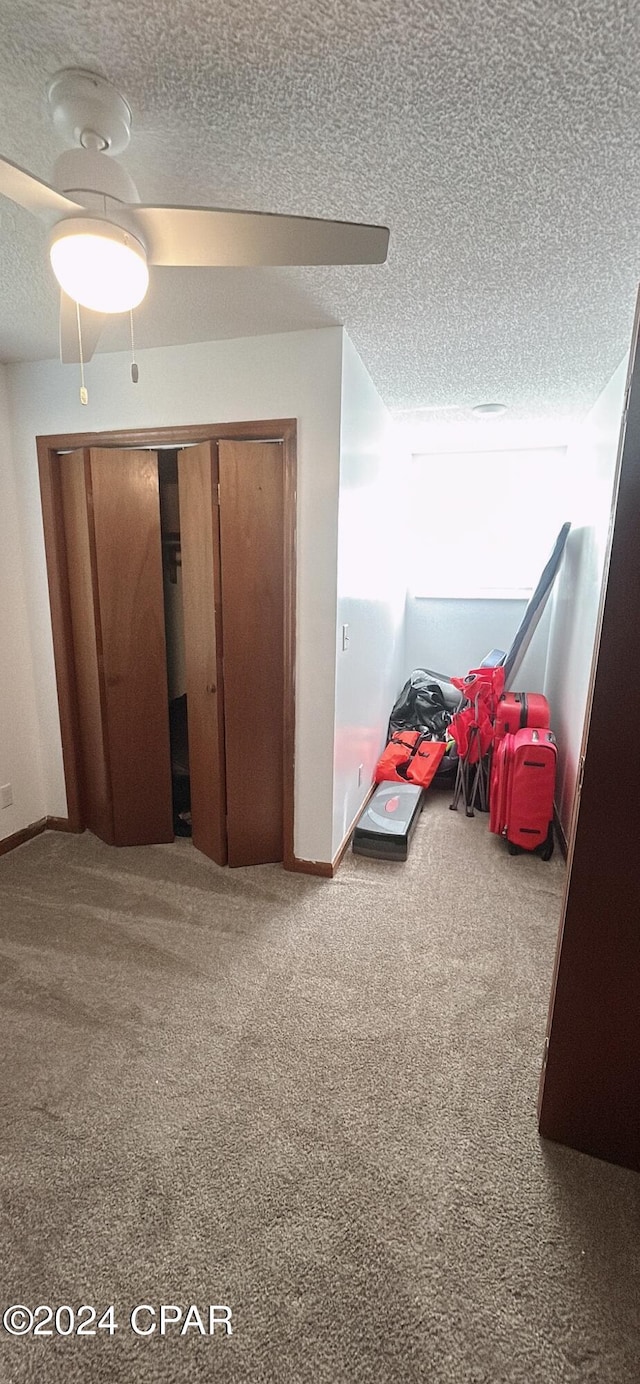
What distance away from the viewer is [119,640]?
2.72 m

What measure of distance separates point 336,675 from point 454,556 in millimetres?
2598

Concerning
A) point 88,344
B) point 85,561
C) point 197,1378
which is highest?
point 88,344

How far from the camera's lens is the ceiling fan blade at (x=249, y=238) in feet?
3.42

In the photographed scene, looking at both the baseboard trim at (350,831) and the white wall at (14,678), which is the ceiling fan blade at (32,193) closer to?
the white wall at (14,678)

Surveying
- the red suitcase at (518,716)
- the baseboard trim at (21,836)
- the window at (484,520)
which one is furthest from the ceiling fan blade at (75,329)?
the window at (484,520)

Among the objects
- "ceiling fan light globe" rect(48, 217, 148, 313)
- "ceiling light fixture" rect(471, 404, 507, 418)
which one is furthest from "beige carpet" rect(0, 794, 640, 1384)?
"ceiling light fixture" rect(471, 404, 507, 418)

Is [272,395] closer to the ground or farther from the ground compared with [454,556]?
farther from the ground

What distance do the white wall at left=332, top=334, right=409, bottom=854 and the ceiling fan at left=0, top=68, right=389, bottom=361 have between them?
116cm

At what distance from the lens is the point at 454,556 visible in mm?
4602

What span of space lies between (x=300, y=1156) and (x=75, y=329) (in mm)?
2255

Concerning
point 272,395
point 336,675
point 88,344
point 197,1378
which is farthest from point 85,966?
point 272,395

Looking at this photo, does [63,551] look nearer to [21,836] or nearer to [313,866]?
[21,836]

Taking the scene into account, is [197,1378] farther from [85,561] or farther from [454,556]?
[454,556]

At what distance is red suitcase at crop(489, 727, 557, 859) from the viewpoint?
2.80 metres
